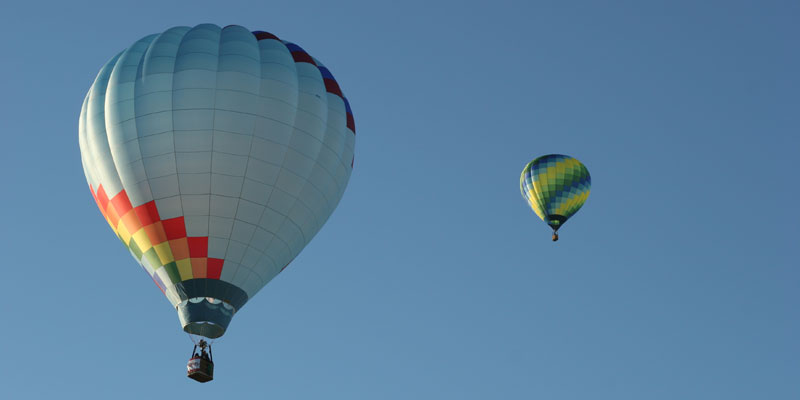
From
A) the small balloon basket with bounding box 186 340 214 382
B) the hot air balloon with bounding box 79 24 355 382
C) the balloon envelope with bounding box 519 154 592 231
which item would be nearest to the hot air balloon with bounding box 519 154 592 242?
the balloon envelope with bounding box 519 154 592 231

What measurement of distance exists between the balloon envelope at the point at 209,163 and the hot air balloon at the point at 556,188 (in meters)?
15.8

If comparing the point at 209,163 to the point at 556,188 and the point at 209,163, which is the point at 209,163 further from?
the point at 556,188

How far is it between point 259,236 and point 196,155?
2.33m

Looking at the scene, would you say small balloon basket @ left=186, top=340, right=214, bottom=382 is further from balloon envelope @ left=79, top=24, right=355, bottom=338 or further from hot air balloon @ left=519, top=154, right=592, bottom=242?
hot air balloon @ left=519, top=154, right=592, bottom=242

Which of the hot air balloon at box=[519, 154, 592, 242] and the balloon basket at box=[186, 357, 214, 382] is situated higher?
the hot air balloon at box=[519, 154, 592, 242]

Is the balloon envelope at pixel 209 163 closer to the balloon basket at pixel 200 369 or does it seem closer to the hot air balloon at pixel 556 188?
the balloon basket at pixel 200 369

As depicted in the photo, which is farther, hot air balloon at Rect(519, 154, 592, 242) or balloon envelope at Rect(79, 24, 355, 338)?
hot air balloon at Rect(519, 154, 592, 242)

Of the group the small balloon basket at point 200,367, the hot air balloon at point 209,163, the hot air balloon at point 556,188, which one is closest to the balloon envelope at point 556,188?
the hot air balloon at point 556,188

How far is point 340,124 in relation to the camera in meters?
30.9

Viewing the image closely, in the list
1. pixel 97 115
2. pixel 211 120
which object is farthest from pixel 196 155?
pixel 97 115

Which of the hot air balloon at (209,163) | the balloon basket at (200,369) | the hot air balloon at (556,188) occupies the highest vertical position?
the hot air balloon at (556,188)

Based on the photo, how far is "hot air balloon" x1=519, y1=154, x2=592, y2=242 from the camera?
45156mm

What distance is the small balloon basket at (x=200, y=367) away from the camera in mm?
28016

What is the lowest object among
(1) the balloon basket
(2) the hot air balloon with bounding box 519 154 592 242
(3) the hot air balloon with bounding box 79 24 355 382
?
(1) the balloon basket
